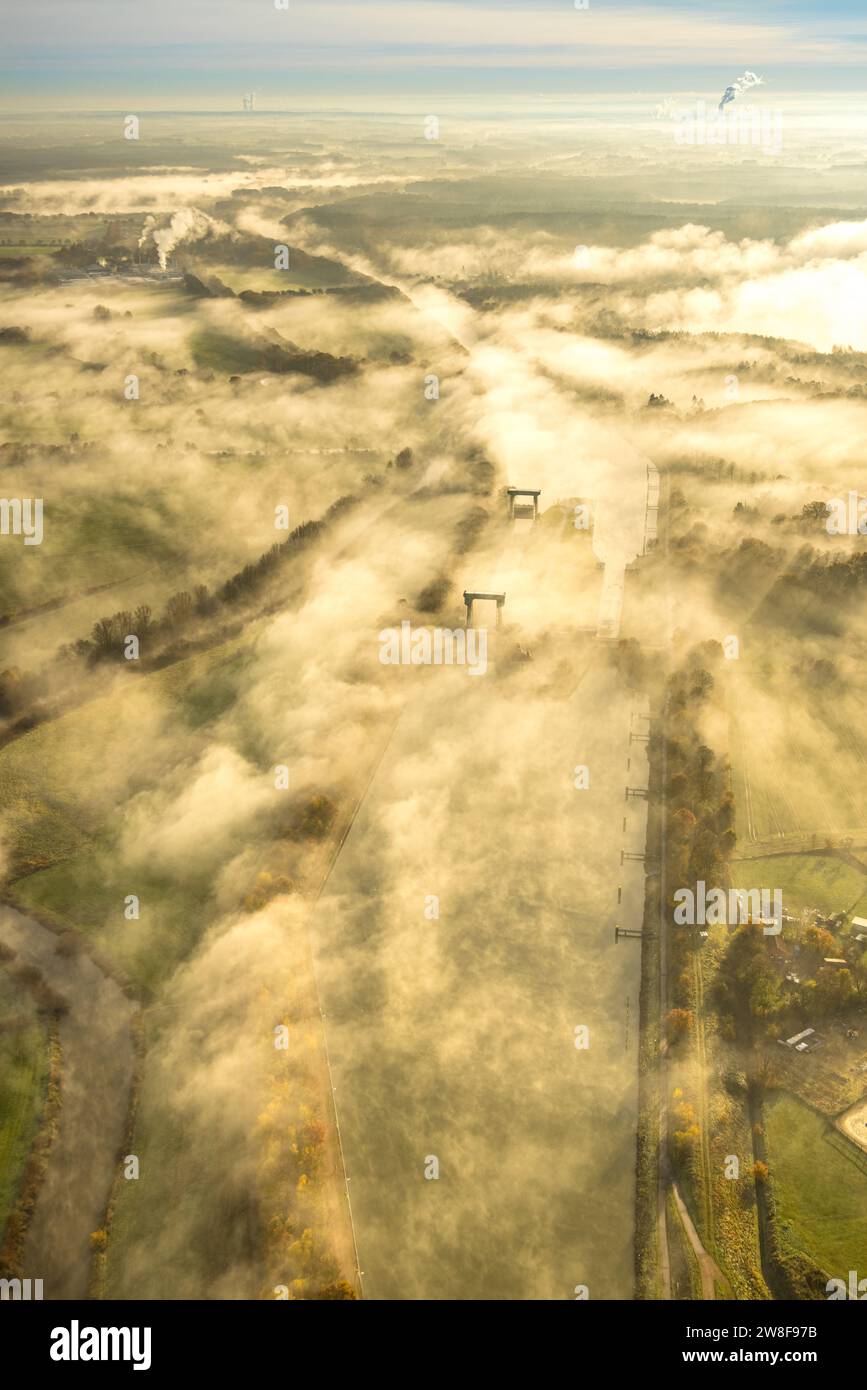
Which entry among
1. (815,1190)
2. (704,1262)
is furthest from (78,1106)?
(815,1190)

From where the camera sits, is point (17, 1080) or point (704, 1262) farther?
point (17, 1080)

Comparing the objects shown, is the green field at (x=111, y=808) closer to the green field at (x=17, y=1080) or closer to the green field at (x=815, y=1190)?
the green field at (x=17, y=1080)

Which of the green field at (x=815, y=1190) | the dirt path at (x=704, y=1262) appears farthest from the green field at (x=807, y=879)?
the dirt path at (x=704, y=1262)

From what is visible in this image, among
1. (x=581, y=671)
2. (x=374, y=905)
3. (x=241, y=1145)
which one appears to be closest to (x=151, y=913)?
(x=374, y=905)

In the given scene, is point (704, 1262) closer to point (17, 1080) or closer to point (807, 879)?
point (807, 879)

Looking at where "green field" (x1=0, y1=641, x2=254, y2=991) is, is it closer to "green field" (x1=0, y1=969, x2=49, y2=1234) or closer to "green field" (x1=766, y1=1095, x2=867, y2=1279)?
"green field" (x1=0, y1=969, x2=49, y2=1234)
